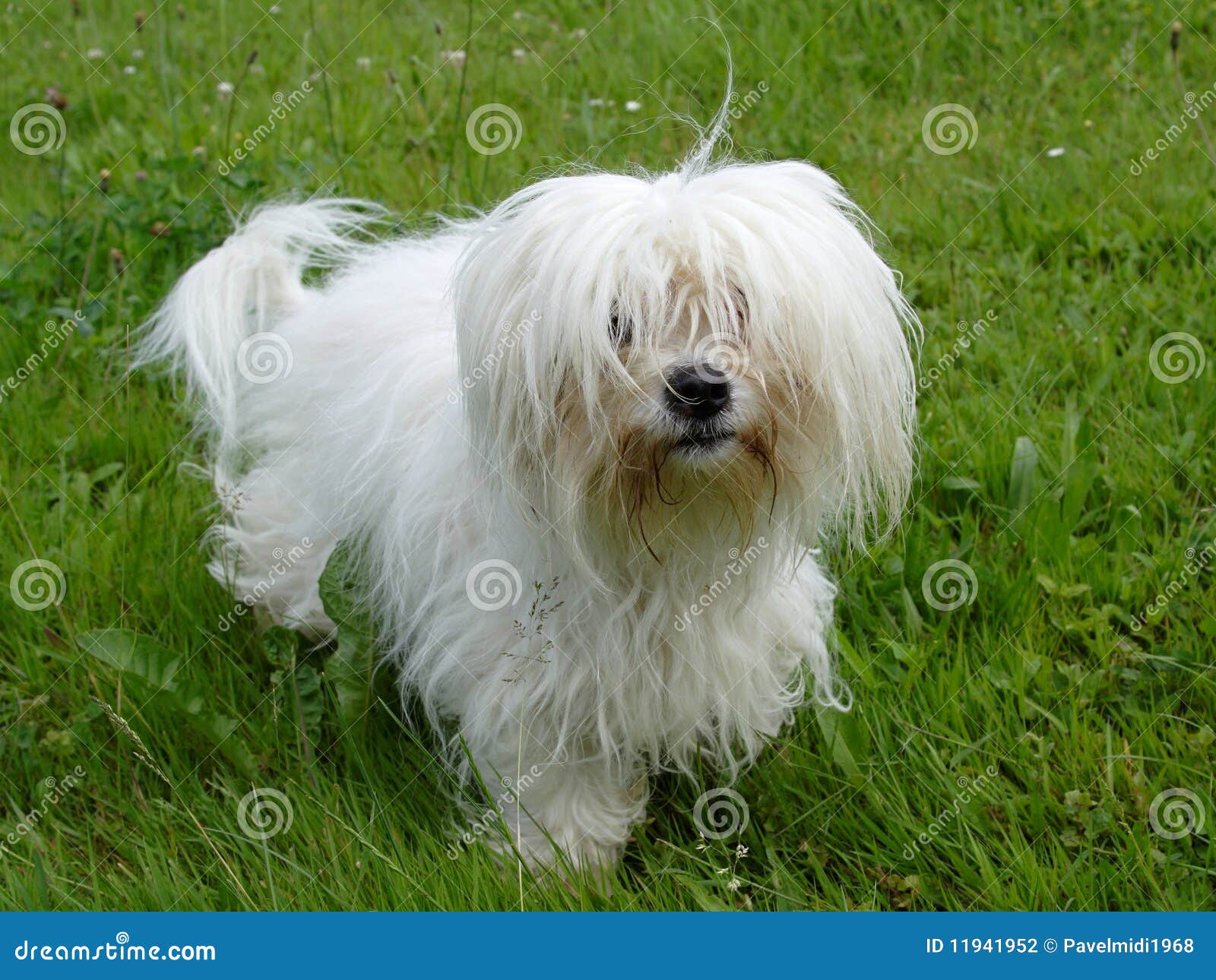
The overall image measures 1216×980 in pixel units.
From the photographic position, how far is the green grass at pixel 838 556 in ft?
9.02

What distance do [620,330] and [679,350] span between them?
0.11 metres

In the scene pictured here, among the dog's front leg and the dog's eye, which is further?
the dog's front leg

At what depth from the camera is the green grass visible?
2.75 meters

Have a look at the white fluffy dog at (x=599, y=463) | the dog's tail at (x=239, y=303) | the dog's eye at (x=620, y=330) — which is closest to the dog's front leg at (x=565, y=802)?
the white fluffy dog at (x=599, y=463)

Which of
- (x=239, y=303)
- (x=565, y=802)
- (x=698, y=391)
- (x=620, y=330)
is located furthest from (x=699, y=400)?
(x=239, y=303)

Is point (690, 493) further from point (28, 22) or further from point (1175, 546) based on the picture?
point (28, 22)

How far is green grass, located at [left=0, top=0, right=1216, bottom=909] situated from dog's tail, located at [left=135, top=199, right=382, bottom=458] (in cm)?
42

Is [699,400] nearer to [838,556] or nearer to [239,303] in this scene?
[838,556]

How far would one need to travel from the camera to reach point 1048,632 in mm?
3223

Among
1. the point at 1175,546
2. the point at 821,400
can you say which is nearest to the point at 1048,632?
the point at 1175,546

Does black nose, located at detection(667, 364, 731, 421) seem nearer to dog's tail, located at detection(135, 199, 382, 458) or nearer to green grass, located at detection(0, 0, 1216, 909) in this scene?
green grass, located at detection(0, 0, 1216, 909)

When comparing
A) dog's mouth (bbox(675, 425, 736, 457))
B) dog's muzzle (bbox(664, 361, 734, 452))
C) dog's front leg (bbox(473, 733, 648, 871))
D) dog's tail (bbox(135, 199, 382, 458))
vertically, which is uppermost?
dog's muzzle (bbox(664, 361, 734, 452))

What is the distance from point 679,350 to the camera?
2.18m

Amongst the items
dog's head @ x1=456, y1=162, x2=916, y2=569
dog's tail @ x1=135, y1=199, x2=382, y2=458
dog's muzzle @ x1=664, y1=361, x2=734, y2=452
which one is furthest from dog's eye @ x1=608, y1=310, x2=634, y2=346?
dog's tail @ x1=135, y1=199, x2=382, y2=458
